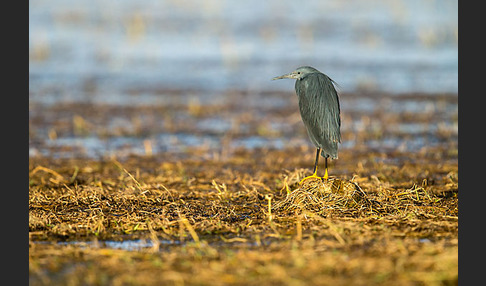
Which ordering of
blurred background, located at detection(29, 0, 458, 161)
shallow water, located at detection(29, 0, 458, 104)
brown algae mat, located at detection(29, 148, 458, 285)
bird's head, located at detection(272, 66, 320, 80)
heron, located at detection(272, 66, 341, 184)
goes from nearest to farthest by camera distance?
1. brown algae mat, located at detection(29, 148, 458, 285)
2. heron, located at detection(272, 66, 341, 184)
3. bird's head, located at detection(272, 66, 320, 80)
4. blurred background, located at detection(29, 0, 458, 161)
5. shallow water, located at detection(29, 0, 458, 104)

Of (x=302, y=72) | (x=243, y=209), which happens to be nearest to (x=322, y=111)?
(x=302, y=72)

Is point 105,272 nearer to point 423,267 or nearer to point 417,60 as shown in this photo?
point 423,267

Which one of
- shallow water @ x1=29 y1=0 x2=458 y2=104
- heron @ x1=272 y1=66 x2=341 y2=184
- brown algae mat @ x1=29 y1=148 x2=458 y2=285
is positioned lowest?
brown algae mat @ x1=29 y1=148 x2=458 y2=285

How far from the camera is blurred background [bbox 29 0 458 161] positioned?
12.4m

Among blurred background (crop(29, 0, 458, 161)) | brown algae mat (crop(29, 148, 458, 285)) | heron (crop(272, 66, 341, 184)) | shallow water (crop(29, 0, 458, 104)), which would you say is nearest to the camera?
brown algae mat (crop(29, 148, 458, 285))

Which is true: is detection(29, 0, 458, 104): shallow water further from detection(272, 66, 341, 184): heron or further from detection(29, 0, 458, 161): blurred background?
detection(272, 66, 341, 184): heron

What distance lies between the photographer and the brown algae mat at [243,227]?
4.85 metres

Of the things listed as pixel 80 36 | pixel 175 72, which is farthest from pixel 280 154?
pixel 80 36

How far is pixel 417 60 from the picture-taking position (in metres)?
20.4

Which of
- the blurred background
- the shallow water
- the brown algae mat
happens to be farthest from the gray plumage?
the shallow water

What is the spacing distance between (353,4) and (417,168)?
72.7ft

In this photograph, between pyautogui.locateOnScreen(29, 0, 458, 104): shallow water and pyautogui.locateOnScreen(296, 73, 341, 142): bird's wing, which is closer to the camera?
pyautogui.locateOnScreen(296, 73, 341, 142): bird's wing

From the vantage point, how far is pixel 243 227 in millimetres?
6297

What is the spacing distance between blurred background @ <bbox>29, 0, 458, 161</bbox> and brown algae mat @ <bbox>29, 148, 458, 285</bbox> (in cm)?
255
